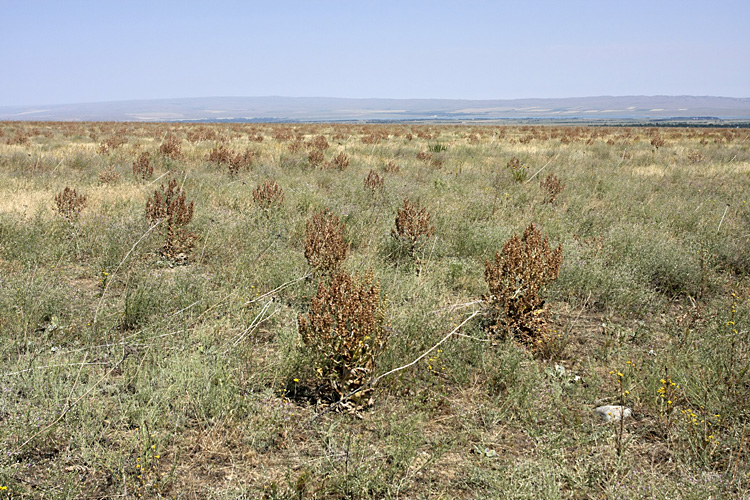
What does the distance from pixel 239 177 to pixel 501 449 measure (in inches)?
344

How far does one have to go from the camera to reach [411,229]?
5.62 meters

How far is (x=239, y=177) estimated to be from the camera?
33.0 feet

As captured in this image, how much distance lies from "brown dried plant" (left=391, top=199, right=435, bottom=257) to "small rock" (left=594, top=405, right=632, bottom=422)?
297 cm

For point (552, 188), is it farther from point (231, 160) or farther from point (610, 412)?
point (231, 160)

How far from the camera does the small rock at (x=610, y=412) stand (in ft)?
9.39

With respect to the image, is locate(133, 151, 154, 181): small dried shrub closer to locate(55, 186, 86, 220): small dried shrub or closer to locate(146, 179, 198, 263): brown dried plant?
locate(55, 186, 86, 220): small dried shrub

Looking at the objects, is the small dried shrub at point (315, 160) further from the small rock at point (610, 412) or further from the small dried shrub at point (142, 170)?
the small rock at point (610, 412)

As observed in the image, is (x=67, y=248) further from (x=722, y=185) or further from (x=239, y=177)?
(x=722, y=185)

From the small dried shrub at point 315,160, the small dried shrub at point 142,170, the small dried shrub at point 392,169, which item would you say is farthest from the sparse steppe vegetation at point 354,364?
the small dried shrub at point 315,160

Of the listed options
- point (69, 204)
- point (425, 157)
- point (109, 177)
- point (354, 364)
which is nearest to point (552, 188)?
point (425, 157)

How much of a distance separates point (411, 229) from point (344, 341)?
290cm

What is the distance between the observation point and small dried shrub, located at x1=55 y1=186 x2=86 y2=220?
A: 608cm

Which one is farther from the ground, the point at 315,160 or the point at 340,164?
the point at 315,160

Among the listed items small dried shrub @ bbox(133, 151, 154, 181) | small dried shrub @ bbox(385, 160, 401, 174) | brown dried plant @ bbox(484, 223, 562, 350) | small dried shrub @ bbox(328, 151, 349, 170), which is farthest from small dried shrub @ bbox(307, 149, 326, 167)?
brown dried plant @ bbox(484, 223, 562, 350)
